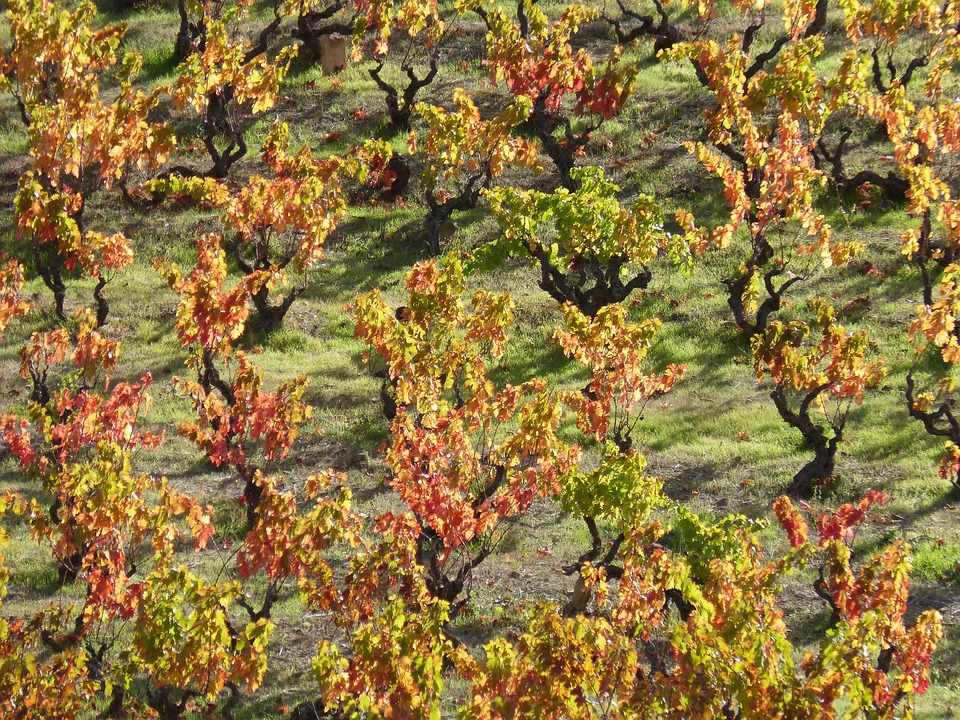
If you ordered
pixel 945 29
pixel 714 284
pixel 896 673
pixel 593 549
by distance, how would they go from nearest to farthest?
pixel 896 673, pixel 593 549, pixel 714 284, pixel 945 29

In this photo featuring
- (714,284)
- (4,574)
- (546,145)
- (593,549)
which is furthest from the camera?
(546,145)

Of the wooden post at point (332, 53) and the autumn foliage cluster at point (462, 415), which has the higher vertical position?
the wooden post at point (332, 53)

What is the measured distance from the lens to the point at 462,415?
49.1 ft

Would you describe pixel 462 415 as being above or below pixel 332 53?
below

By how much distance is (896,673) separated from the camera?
1391 cm

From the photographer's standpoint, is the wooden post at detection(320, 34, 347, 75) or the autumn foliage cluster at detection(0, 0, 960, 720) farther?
the wooden post at detection(320, 34, 347, 75)

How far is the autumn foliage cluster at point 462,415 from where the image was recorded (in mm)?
10379

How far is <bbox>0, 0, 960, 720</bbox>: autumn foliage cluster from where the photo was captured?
10379 mm

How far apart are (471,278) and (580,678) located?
14509mm

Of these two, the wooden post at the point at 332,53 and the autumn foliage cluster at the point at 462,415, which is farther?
the wooden post at the point at 332,53

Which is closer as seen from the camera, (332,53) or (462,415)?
(462,415)

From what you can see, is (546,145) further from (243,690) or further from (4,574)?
(4,574)

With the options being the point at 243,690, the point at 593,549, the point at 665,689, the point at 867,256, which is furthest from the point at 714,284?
the point at 665,689

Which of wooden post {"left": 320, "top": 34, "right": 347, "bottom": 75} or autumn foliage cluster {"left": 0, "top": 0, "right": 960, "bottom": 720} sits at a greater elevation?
wooden post {"left": 320, "top": 34, "right": 347, "bottom": 75}
